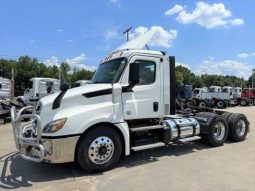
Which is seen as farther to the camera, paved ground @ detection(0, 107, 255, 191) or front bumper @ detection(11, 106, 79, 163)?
front bumper @ detection(11, 106, 79, 163)

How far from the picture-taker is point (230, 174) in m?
6.27

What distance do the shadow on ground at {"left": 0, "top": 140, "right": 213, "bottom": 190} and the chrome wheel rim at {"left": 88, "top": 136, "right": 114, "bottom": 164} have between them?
41 centimetres

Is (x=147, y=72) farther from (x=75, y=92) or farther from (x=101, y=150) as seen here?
(x=101, y=150)

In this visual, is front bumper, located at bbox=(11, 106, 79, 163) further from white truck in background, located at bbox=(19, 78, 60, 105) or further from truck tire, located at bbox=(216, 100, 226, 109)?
truck tire, located at bbox=(216, 100, 226, 109)

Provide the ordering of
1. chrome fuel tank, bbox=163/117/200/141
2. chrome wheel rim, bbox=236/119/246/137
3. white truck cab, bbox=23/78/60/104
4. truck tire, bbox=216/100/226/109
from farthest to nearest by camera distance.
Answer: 1. truck tire, bbox=216/100/226/109
2. white truck cab, bbox=23/78/60/104
3. chrome wheel rim, bbox=236/119/246/137
4. chrome fuel tank, bbox=163/117/200/141

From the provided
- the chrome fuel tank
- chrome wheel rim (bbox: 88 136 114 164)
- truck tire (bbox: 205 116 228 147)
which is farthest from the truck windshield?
truck tire (bbox: 205 116 228 147)

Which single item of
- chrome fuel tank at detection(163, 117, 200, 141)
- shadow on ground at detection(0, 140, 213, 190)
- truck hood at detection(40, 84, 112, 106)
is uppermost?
truck hood at detection(40, 84, 112, 106)

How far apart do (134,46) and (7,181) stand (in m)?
4.33

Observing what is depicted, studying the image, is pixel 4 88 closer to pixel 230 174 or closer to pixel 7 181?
pixel 7 181

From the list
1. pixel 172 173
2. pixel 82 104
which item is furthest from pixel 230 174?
pixel 82 104

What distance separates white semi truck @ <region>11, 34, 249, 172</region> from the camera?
6145mm

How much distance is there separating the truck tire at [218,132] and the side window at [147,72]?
2.56m

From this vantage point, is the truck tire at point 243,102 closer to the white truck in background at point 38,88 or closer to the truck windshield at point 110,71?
the white truck in background at point 38,88

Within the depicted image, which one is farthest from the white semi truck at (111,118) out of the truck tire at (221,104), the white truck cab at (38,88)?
the truck tire at (221,104)
